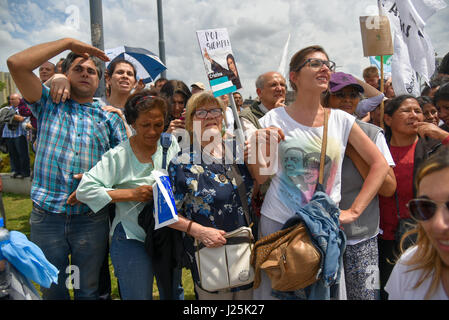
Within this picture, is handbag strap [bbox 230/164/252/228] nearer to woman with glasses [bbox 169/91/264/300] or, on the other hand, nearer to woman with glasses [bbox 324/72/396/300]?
woman with glasses [bbox 169/91/264/300]

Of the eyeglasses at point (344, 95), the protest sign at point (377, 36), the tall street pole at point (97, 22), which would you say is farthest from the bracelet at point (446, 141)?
the tall street pole at point (97, 22)

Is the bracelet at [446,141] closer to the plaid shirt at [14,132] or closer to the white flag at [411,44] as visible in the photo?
the white flag at [411,44]

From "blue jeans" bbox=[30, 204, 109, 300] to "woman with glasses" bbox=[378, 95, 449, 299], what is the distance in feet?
6.98

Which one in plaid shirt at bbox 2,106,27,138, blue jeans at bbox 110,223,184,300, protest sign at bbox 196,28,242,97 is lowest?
blue jeans at bbox 110,223,184,300

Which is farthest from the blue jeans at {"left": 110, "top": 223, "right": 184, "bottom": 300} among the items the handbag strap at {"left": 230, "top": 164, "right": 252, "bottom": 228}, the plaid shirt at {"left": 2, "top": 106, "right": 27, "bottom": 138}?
the plaid shirt at {"left": 2, "top": 106, "right": 27, "bottom": 138}

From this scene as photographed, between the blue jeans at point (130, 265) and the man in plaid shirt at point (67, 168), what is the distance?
26 cm

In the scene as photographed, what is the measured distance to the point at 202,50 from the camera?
2244mm

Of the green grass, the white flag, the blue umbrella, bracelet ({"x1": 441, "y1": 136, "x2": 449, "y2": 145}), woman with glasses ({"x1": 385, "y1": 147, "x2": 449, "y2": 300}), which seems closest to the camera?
woman with glasses ({"x1": 385, "y1": 147, "x2": 449, "y2": 300})

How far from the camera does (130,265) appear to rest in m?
2.20

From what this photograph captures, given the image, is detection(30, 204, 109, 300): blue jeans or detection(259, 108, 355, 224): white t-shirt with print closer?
detection(259, 108, 355, 224): white t-shirt with print

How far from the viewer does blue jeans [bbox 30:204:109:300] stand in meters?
2.26

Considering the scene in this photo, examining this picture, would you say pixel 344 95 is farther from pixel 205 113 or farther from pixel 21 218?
pixel 21 218

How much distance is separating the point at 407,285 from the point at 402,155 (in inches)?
54.9

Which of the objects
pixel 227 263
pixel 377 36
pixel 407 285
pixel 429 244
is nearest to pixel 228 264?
pixel 227 263
